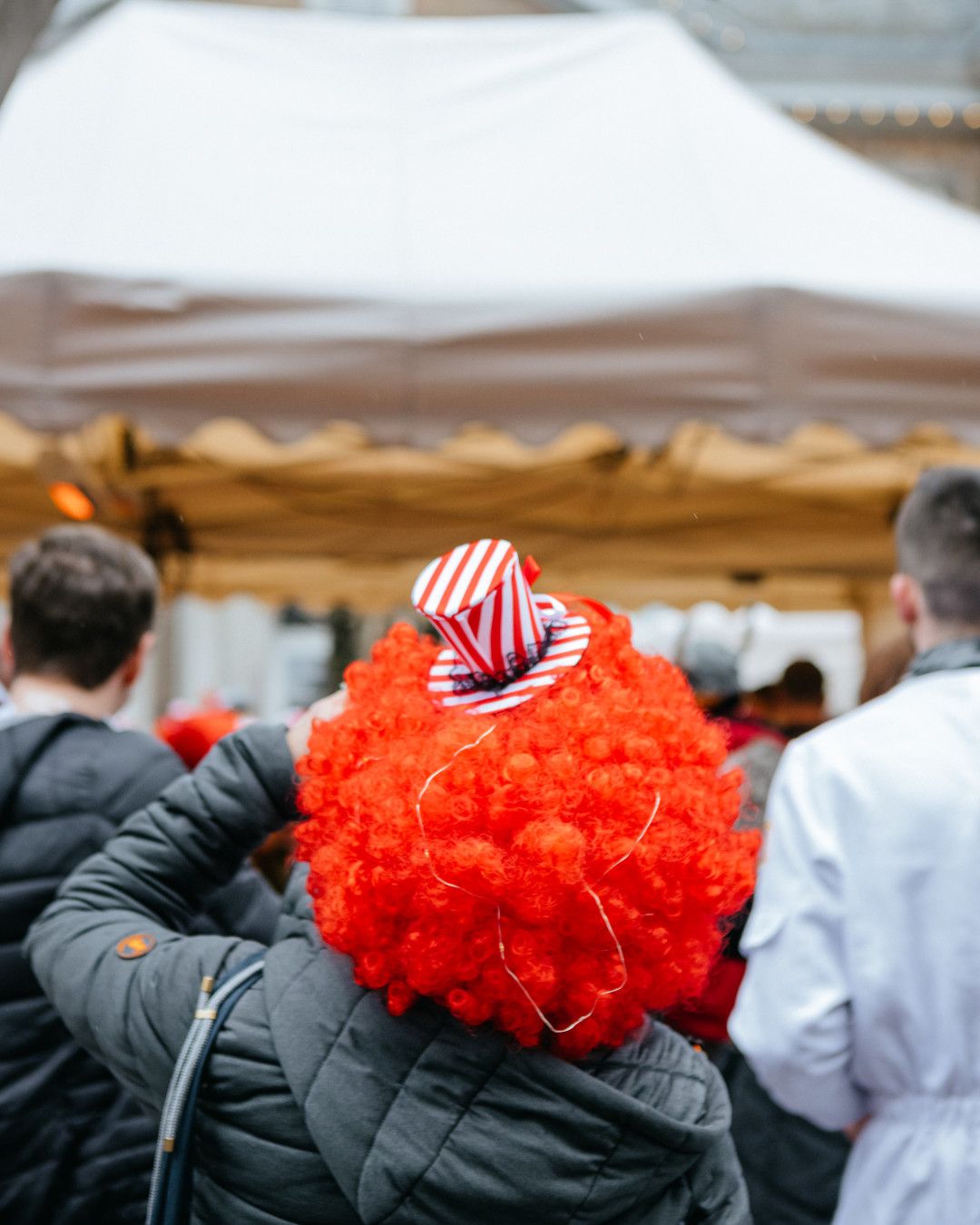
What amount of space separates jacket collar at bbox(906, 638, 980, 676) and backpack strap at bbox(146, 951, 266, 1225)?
1.02 meters

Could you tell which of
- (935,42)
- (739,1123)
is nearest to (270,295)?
(739,1123)

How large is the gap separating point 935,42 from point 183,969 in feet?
50.0

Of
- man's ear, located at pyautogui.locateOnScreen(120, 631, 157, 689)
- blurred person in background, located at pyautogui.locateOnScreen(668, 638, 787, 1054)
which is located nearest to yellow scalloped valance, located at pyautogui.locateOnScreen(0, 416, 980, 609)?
blurred person in background, located at pyautogui.locateOnScreen(668, 638, 787, 1054)

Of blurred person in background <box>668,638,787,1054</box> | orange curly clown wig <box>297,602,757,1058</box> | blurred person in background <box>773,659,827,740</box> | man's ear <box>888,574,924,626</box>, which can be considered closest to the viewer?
orange curly clown wig <box>297,602,757,1058</box>

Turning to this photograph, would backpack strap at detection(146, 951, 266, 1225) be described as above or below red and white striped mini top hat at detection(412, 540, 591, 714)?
below

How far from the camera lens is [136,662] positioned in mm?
1913

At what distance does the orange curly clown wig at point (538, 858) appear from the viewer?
1.01m

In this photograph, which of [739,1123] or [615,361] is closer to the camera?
A: [739,1123]

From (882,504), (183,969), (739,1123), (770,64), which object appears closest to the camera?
(183,969)

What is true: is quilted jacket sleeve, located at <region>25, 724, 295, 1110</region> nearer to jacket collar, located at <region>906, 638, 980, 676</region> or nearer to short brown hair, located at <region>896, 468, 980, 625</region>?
jacket collar, located at <region>906, 638, 980, 676</region>

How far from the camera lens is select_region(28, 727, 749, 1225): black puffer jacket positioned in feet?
3.33

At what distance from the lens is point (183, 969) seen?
1.15 m

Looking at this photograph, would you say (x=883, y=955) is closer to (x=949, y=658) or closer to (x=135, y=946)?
(x=949, y=658)

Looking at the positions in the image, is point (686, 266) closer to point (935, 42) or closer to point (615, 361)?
point (615, 361)
